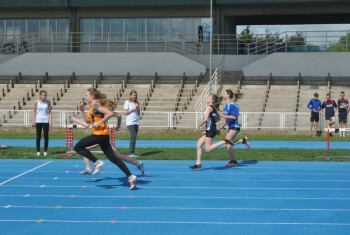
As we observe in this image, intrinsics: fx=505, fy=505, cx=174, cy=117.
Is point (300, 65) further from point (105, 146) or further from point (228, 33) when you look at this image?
point (105, 146)

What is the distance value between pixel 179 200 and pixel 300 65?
26.2 meters

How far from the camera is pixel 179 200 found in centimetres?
852

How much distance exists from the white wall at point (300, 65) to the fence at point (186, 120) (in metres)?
8.97

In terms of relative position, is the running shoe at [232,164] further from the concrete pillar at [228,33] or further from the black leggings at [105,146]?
the concrete pillar at [228,33]

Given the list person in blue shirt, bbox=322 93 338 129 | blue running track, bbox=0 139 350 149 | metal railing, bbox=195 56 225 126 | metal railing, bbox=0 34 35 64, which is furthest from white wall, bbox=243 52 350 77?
metal railing, bbox=0 34 35 64

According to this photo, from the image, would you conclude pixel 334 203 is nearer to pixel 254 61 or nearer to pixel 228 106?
pixel 228 106

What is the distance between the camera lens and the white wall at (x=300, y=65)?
32750 millimetres

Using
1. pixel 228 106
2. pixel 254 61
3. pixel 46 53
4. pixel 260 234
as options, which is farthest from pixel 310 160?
pixel 46 53

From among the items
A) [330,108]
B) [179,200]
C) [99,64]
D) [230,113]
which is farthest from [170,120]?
[179,200]

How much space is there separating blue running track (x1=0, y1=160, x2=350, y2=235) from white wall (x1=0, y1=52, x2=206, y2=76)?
22.0 m

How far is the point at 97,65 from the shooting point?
35.0m

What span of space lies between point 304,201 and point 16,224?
182 inches

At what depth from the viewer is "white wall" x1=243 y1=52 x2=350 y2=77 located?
1289 inches

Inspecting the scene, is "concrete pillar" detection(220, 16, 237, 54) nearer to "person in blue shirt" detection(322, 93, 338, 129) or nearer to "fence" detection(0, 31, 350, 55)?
"fence" detection(0, 31, 350, 55)
